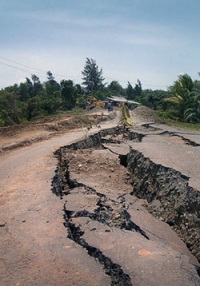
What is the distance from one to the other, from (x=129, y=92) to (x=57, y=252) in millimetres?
44920

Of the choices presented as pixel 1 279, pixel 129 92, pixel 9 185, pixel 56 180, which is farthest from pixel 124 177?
pixel 129 92

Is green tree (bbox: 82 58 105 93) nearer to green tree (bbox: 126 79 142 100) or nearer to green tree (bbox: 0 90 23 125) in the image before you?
green tree (bbox: 126 79 142 100)

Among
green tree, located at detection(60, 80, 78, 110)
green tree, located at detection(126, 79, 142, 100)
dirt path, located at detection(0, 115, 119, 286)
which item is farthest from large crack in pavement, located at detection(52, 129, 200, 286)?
green tree, located at detection(126, 79, 142, 100)

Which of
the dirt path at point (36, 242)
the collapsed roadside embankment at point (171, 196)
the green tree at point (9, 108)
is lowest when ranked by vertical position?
the collapsed roadside embankment at point (171, 196)

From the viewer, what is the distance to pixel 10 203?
475cm

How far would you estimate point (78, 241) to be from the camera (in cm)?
355

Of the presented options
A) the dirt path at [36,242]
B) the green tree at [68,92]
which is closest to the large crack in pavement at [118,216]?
the dirt path at [36,242]

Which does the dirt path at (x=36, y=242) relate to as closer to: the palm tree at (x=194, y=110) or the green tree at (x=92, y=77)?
the palm tree at (x=194, y=110)

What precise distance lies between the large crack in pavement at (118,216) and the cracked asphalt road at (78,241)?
1 centimetres

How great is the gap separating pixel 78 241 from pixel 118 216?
3.36 feet

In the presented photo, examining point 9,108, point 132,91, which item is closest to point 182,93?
point 9,108

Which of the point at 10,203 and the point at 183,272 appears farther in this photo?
the point at 10,203

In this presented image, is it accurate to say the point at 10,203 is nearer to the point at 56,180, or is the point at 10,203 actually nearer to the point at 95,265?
the point at 56,180

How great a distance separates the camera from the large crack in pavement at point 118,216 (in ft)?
9.78
